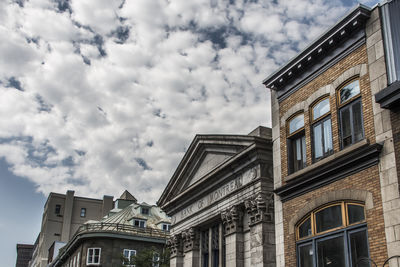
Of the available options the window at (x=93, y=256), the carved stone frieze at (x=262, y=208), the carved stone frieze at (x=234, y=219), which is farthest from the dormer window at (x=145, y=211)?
the carved stone frieze at (x=262, y=208)

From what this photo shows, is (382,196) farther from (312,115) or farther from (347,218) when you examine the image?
(312,115)

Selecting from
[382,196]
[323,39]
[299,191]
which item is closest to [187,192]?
[299,191]

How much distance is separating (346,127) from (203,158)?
1246 centimetres

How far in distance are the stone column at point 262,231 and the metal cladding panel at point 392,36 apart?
825 cm

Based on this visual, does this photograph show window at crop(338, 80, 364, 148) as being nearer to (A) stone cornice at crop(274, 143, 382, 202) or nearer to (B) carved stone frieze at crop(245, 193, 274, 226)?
(A) stone cornice at crop(274, 143, 382, 202)

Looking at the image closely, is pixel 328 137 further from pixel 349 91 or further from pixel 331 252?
pixel 331 252

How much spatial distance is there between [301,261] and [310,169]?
3360mm

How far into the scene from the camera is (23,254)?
152500mm

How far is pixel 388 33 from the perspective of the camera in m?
15.8

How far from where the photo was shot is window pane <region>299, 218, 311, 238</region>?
1797 cm

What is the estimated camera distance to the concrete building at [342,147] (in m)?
14.8

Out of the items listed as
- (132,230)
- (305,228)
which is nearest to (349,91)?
(305,228)

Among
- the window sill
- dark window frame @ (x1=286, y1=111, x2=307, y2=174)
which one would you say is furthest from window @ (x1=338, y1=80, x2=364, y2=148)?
dark window frame @ (x1=286, y1=111, x2=307, y2=174)

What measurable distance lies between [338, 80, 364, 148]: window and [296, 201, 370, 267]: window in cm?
220
